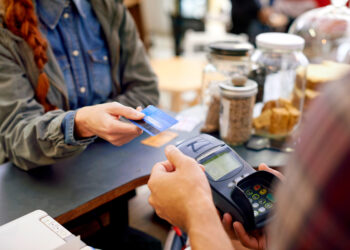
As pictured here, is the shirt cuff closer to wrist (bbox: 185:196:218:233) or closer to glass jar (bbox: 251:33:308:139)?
wrist (bbox: 185:196:218:233)

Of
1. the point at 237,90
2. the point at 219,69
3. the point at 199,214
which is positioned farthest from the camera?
the point at 219,69

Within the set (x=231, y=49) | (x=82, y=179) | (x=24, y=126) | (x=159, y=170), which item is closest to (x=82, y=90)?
(x=24, y=126)

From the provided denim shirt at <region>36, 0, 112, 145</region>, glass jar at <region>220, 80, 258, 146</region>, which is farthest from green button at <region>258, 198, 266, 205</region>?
denim shirt at <region>36, 0, 112, 145</region>

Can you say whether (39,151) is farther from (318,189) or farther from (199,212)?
(318,189)

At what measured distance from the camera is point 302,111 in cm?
139

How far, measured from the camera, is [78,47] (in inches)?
54.3

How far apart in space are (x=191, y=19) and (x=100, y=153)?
386 centimetres

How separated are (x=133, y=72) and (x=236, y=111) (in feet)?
1.73

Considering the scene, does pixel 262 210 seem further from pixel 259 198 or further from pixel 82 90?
pixel 82 90

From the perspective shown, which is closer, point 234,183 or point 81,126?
point 234,183

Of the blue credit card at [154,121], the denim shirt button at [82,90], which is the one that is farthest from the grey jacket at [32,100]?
the blue credit card at [154,121]

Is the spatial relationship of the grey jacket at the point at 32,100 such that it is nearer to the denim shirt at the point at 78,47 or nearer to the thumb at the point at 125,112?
the denim shirt at the point at 78,47

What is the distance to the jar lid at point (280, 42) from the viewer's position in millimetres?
1218

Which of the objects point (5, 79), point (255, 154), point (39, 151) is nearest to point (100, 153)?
point (39, 151)
